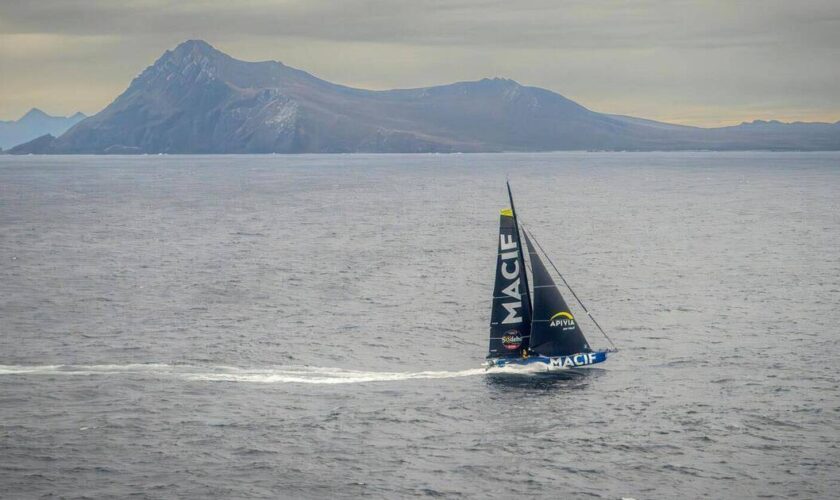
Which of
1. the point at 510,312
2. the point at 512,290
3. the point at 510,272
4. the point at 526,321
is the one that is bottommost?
the point at 526,321

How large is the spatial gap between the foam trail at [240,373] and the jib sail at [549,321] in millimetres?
4105

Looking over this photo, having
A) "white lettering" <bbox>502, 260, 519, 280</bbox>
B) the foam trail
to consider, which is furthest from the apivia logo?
the foam trail

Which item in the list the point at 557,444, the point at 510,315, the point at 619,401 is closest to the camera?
the point at 557,444

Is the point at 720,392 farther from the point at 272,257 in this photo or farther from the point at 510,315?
the point at 272,257

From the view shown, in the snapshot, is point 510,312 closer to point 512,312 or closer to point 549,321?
point 512,312

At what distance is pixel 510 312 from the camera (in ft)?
199

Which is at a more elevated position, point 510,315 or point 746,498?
point 510,315

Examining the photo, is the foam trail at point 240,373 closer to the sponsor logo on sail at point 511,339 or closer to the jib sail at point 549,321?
the sponsor logo on sail at point 511,339

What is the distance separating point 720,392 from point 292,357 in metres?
26.1

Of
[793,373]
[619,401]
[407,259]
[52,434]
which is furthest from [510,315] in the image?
[407,259]

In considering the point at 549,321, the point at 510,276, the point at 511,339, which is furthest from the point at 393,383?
the point at 549,321

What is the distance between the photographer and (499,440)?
161ft

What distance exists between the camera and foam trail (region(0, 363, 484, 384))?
60656 millimetres

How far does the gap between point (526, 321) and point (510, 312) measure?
1092 mm
